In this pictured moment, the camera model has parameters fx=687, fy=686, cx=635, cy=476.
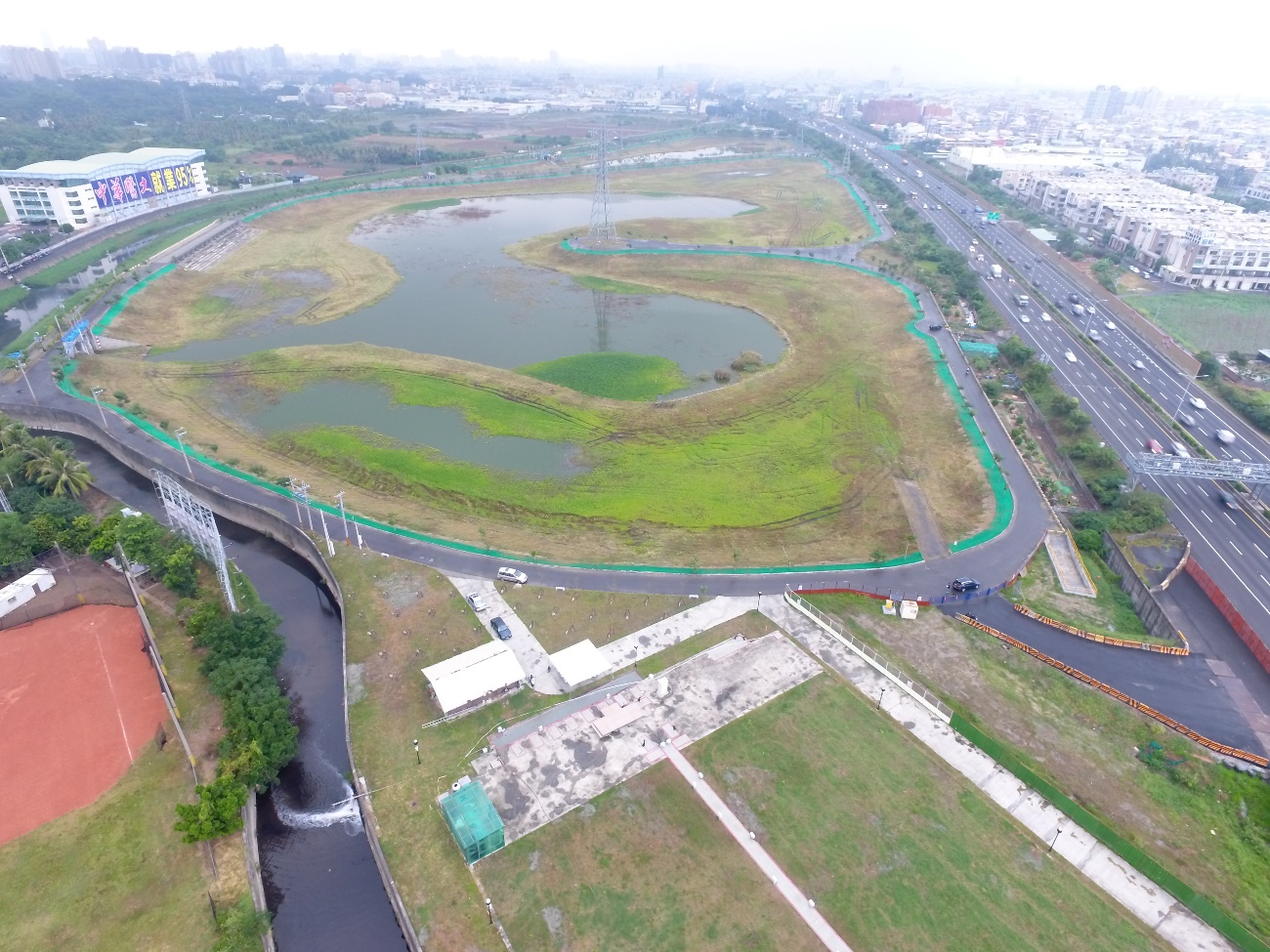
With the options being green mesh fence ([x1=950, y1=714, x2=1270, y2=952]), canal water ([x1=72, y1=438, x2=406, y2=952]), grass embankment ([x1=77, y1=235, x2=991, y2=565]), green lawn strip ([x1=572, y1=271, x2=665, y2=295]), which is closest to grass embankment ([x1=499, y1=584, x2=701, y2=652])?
grass embankment ([x1=77, y1=235, x2=991, y2=565])

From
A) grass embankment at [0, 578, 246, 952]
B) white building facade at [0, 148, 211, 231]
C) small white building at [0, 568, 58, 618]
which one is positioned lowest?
grass embankment at [0, 578, 246, 952]

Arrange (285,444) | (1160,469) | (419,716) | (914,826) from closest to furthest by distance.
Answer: (914,826) → (419,716) → (1160,469) → (285,444)

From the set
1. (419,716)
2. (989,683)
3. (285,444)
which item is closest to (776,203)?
(285,444)

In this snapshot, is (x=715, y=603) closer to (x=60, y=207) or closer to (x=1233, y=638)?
(x=1233, y=638)

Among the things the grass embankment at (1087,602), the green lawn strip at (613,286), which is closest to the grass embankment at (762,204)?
the green lawn strip at (613,286)

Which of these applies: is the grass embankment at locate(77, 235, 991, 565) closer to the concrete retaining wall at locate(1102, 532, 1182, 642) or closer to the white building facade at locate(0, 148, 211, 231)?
the concrete retaining wall at locate(1102, 532, 1182, 642)

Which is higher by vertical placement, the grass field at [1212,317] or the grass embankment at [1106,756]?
the grass field at [1212,317]

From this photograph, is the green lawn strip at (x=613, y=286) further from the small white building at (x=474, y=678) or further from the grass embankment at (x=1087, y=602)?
the small white building at (x=474, y=678)
